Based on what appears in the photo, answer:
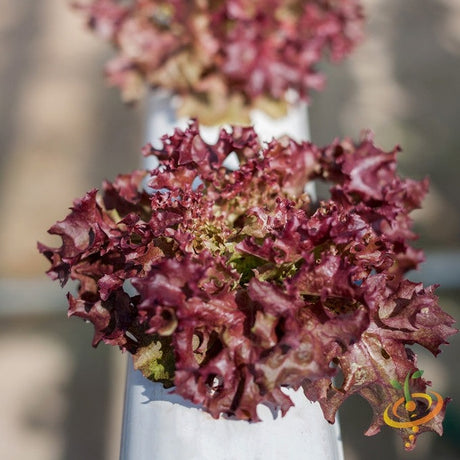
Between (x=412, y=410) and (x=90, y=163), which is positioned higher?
(x=90, y=163)

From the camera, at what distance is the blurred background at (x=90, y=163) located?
7.14 feet

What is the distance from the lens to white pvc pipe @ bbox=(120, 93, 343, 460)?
1200 millimetres

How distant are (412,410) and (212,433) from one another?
15.5 inches

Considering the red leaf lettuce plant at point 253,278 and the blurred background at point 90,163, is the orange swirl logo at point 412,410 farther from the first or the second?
the blurred background at point 90,163

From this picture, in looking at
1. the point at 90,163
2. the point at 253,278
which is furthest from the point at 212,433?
the point at 90,163

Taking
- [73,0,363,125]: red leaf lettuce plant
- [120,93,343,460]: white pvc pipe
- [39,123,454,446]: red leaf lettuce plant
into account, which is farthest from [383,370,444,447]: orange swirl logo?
[73,0,363,125]: red leaf lettuce plant

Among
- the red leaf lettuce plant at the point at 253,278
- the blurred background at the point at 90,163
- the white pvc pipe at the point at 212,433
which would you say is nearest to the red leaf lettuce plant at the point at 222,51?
the red leaf lettuce plant at the point at 253,278

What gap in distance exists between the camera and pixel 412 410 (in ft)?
4.13

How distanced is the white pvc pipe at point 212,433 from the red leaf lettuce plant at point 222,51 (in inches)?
37.7

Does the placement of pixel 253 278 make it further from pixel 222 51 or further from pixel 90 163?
pixel 90 163

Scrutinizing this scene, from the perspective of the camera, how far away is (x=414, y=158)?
2.78 m

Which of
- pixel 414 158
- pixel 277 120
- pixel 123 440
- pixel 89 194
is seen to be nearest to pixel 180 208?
pixel 89 194

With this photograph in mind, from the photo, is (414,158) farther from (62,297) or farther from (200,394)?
(200,394)

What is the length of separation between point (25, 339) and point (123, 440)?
1186mm
